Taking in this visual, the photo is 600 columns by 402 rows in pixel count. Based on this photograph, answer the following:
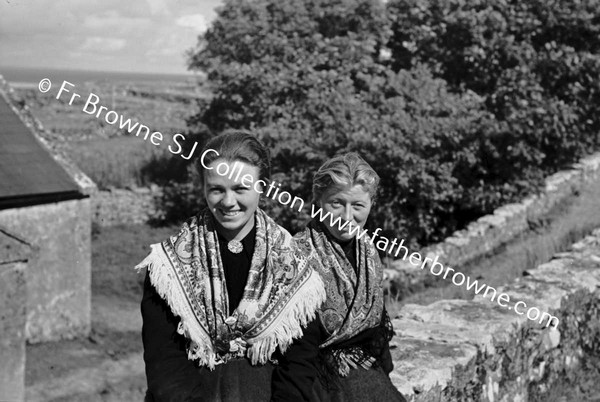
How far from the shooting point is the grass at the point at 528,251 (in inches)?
329

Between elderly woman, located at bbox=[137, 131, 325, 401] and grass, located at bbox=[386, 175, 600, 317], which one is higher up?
elderly woman, located at bbox=[137, 131, 325, 401]

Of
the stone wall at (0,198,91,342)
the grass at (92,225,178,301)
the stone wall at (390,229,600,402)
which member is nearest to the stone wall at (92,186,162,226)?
the grass at (92,225,178,301)

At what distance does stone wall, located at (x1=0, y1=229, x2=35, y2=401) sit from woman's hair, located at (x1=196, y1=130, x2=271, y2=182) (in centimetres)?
570

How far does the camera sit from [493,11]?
1337cm

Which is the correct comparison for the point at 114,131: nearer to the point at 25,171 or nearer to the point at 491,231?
the point at 25,171

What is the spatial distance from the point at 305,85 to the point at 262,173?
1067 cm

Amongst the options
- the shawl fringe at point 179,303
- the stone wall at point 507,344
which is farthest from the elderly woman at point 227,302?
the stone wall at point 507,344

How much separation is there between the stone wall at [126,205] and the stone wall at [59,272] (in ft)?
20.3

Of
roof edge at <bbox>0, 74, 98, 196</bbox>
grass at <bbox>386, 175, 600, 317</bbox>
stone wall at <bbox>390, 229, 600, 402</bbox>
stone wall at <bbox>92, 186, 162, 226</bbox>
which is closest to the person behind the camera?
stone wall at <bbox>390, 229, 600, 402</bbox>

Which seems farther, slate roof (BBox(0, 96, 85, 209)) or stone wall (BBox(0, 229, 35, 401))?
slate roof (BBox(0, 96, 85, 209))

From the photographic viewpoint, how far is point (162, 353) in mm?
2568

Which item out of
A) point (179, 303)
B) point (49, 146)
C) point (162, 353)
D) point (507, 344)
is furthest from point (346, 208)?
point (49, 146)

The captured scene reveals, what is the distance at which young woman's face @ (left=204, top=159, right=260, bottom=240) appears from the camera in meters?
2.59

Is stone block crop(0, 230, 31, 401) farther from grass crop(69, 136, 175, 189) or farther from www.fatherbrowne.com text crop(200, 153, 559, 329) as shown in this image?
grass crop(69, 136, 175, 189)
